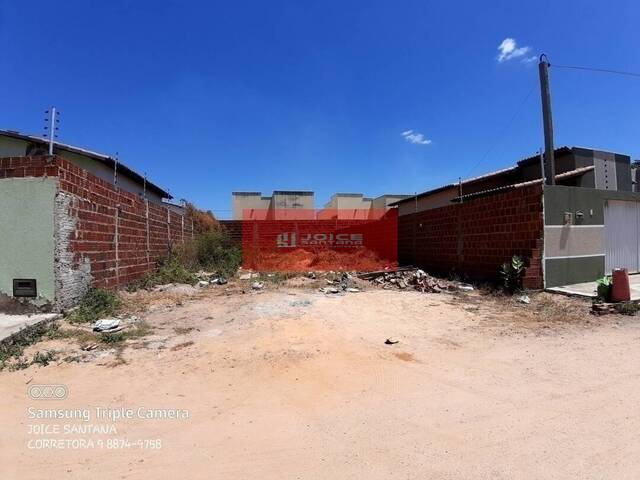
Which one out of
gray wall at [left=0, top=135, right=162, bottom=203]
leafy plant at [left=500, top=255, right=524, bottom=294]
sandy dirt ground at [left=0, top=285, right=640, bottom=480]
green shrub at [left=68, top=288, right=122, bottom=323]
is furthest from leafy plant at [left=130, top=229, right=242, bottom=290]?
leafy plant at [left=500, top=255, right=524, bottom=294]

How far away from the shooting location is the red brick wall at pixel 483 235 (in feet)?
31.6

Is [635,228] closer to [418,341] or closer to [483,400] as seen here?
[418,341]

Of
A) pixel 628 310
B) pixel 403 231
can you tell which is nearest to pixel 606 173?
pixel 403 231

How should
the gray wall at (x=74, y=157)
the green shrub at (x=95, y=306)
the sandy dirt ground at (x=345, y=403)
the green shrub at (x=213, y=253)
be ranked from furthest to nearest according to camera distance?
1. the green shrub at (x=213, y=253)
2. the gray wall at (x=74, y=157)
3. the green shrub at (x=95, y=306)
4. the sandy dirt ground at (x=345, y=403)

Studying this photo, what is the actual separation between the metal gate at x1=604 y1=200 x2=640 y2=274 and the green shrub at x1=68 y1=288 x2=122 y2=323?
1177cm

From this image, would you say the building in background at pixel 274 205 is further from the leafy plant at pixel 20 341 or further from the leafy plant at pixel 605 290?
the leafy plant at pixel 20 341

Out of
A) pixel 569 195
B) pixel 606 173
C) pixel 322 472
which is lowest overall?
pixel 322 472

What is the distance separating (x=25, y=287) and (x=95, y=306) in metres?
1.11

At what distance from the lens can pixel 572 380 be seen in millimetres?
4180

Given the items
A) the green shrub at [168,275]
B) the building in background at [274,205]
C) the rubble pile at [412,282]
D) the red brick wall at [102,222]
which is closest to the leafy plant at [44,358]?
the red brick wall at [102,222]

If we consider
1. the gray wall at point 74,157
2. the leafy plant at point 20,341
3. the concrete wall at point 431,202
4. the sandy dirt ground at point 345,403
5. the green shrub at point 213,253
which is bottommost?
the sandy dirt ground at point 345,403

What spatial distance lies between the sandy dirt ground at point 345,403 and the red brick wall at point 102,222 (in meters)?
2.38

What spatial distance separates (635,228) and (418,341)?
9428mm

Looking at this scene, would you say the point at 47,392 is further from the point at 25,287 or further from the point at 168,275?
the point at 168,275
